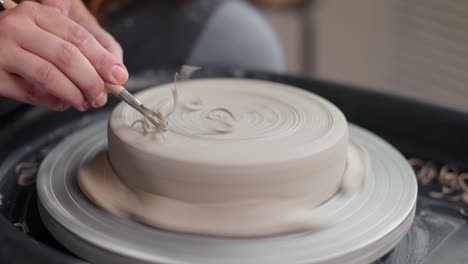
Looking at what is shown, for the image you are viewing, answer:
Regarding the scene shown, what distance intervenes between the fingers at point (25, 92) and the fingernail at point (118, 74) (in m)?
0.10

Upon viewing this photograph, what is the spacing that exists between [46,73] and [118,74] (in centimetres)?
8

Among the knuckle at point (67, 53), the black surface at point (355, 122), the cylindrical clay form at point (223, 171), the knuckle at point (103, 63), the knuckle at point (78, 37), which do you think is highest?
the knuckle at point (78, 37)

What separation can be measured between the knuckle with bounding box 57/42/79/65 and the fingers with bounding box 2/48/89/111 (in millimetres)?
13

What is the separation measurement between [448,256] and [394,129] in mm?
293

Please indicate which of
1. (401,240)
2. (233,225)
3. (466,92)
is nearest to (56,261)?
(233,225)

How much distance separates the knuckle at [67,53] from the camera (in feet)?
2.10

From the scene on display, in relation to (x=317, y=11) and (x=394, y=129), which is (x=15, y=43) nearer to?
(x=394, y=129)

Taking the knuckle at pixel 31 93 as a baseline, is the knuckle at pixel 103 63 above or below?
above

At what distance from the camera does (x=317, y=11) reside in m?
2.12

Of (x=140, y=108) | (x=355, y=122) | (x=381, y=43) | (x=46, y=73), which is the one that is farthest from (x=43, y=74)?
(x=381, y=43)

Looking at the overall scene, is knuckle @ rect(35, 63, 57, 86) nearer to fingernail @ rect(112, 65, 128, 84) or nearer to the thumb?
fingernail @ rect(112, 65, 128, 84)

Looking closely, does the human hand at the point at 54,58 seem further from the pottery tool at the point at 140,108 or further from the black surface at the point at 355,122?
the black surface at the point at 355,122

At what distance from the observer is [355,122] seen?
98cm

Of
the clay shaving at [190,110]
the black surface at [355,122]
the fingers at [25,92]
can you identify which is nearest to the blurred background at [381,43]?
the black surface at [355,122]
